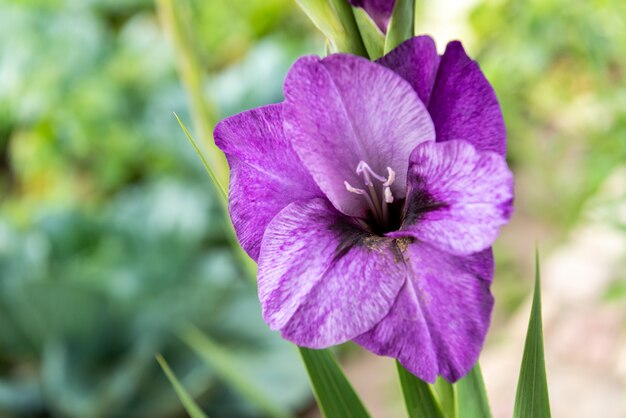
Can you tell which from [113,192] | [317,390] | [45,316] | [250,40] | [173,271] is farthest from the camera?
[250,40]

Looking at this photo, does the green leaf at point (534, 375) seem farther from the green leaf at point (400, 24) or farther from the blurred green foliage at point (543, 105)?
the blurred green foliage at point (543, 105)

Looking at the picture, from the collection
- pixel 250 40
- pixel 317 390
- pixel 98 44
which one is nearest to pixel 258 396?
pixel 317 390

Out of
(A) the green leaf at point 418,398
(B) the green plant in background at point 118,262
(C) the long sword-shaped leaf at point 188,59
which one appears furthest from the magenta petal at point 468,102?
(B) the green plant in background at point 118,262

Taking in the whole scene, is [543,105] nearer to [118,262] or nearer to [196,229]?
[196,229]

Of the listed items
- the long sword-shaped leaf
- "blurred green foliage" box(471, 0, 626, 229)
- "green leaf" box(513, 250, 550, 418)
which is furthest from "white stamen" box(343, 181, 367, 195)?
"blurred green foliage" box(471, 0, 626, 229)

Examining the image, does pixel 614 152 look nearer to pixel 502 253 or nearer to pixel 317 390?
pixel 317 390

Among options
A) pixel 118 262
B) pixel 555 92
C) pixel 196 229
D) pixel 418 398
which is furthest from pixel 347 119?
pixel 555 92
